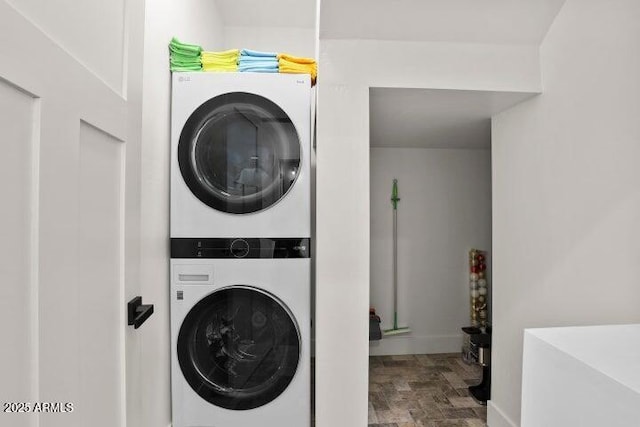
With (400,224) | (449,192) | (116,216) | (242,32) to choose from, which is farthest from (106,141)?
(449,192)

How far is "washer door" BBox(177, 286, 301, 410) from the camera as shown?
5.81 ft

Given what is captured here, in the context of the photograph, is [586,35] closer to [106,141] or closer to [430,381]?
[106,141]

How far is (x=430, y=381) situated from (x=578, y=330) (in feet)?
6.03

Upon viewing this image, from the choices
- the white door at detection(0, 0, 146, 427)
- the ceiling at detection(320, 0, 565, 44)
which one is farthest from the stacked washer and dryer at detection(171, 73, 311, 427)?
the white door at detection(0, 0, 146, 427)

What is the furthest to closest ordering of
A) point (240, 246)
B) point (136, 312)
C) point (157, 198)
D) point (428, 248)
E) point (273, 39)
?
point (428, 248)
point (273, 39)
point (240, 246)
point (157, 198)
point (136, 312)

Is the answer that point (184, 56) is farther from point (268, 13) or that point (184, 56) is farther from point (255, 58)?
point (268, 13)

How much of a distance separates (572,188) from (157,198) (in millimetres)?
1825

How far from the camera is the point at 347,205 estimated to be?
5.13 ft

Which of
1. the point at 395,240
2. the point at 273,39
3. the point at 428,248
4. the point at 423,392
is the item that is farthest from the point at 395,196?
the point at 273,39

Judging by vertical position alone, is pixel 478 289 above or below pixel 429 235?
below

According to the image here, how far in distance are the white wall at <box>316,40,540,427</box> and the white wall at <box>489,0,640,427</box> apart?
0.51 meters

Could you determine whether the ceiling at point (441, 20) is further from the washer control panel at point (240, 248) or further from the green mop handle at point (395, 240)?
the green mop handle at point (395, 240)

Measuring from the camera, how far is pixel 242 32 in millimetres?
2775

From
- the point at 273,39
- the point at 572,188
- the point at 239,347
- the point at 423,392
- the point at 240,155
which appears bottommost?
the point at 423,392
